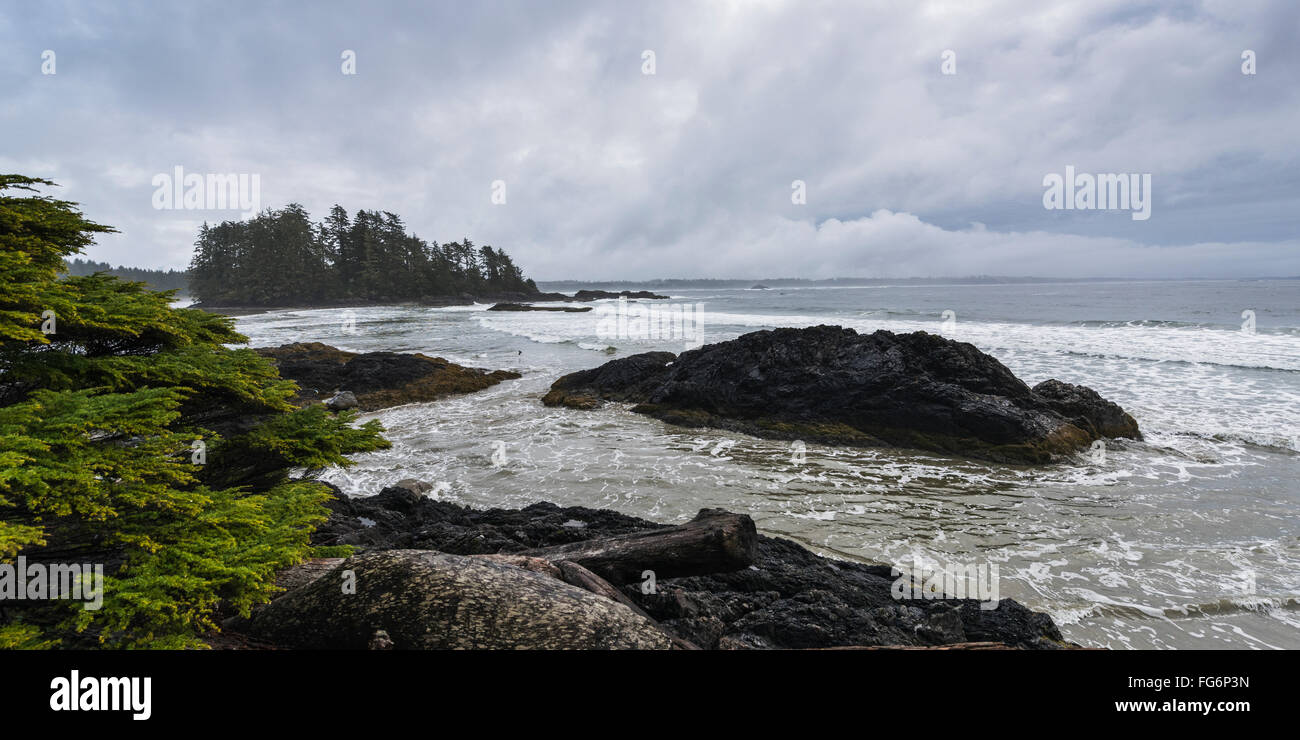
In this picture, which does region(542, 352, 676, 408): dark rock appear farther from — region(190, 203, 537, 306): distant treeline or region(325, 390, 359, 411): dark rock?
region(190, 203, 537, 306): distant treeline

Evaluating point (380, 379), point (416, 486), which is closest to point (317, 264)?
point (380, 379)

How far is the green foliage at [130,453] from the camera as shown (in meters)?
2.62

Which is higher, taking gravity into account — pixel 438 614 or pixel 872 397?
pixel 872 397

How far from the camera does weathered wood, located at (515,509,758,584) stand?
497cm

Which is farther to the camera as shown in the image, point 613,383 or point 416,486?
point 613,383

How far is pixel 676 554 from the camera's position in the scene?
16.3ft

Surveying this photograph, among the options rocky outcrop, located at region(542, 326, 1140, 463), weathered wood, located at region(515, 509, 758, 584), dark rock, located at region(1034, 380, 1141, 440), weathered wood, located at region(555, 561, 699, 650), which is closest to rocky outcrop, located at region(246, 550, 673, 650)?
weathered wood, located at region(555, 561, 699, 650)

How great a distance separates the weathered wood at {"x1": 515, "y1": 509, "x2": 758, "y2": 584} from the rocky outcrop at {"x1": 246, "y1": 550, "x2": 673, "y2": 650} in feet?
3.83

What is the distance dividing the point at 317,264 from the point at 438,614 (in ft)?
325

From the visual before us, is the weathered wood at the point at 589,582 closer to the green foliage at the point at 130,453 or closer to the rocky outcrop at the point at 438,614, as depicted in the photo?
the rocky outcrop at the point at 438,614

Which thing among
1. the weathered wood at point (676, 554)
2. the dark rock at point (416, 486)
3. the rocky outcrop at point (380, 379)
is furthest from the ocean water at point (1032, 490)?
the weathered wood at point (676, 554)

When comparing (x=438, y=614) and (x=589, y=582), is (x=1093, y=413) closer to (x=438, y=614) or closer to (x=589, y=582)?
(x=589, y=582)
